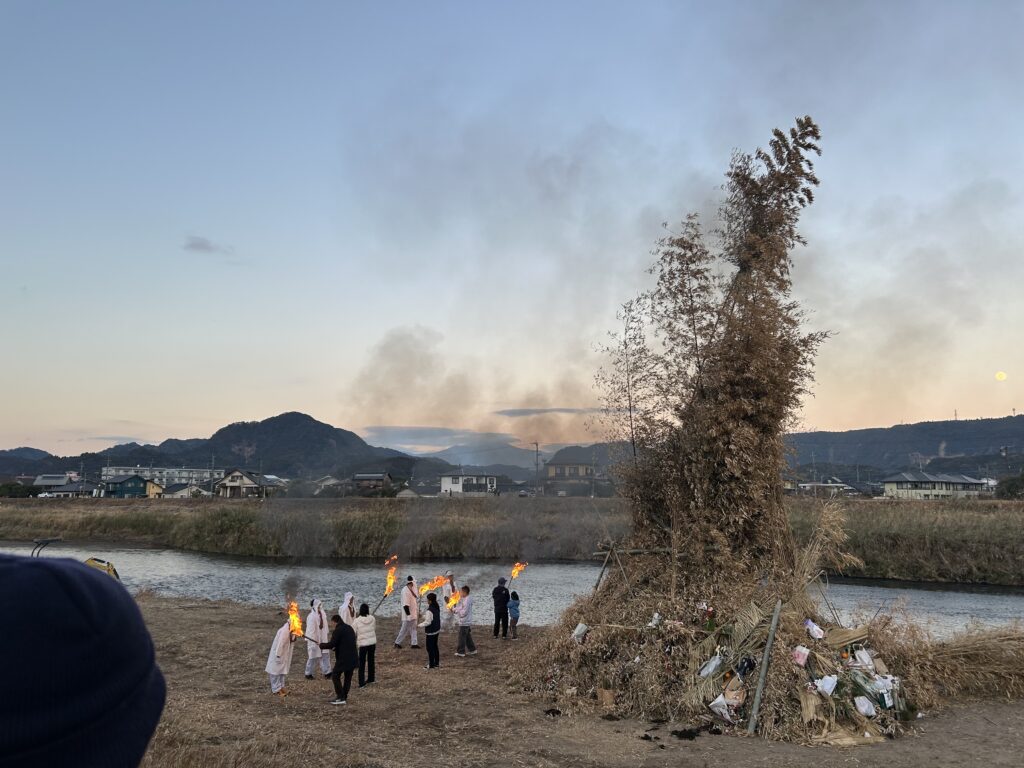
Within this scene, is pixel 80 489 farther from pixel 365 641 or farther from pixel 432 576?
pixel 365 641

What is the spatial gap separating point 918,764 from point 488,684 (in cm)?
800

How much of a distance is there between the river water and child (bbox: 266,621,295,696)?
1105 cm

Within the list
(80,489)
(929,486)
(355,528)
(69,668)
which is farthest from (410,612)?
(80,489)

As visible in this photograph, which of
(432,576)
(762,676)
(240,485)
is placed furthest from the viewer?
(240,485)

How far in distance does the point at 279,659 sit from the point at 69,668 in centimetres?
1392

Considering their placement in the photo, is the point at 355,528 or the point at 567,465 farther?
the point at 567,465

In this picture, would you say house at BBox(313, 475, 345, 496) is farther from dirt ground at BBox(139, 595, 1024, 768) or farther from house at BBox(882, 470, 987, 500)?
house at BBox(882, 470, 987, 500)

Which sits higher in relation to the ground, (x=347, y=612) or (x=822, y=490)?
(x=822, y=490)

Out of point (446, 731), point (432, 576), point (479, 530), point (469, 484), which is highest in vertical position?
point (469, 484)

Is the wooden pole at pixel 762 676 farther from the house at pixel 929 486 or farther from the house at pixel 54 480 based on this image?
the house at pixel 54 480

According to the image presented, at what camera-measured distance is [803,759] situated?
10898 millimetres

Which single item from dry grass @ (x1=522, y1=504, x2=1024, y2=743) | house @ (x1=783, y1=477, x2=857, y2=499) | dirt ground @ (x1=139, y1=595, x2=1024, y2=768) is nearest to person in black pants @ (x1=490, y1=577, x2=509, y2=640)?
dirt ground @ (x1=139, y1=595, x2=1024, y2=768)

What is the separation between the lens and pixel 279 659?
13.9 meters

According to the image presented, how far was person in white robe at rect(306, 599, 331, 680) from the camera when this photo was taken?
50.2 feet
